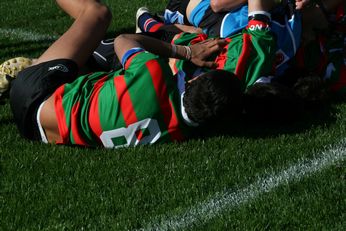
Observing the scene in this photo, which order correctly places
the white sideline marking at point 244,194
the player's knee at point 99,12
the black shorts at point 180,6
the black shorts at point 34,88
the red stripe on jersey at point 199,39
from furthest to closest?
the black shorts at point 180,6 → the red stripe on jersey at point 199,39 → the player's knee at point 99,12 → the black shorts at point 34,88 → the white sideline marking at point 244,194

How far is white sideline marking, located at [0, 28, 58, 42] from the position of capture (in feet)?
24.8

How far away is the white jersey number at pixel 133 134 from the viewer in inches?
181

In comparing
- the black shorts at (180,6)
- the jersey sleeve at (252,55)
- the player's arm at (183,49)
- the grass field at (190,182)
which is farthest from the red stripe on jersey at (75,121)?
the black shorts at (180,6)

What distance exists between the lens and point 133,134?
15.3ft

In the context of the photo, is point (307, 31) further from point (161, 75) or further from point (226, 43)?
point (161, 75)

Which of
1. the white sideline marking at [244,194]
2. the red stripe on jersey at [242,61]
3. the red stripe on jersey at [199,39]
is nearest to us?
the white sideline marking at [244,194]

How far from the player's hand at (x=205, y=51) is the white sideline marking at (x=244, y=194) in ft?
3.52

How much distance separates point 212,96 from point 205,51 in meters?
0.93

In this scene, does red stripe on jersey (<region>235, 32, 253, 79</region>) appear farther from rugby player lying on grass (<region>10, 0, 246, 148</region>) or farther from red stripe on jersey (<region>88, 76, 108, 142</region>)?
red stripe on jersey (<region>88, 76, 108, 142</region>)

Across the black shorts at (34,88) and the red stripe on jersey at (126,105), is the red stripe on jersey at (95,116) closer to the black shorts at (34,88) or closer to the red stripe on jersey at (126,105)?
the red stripe on jersey at (126,105)

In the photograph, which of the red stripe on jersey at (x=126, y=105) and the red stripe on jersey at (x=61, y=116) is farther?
the red stripe on jersey at (x=61, y=116)

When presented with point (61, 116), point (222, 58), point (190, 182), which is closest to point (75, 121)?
point (61, 116)

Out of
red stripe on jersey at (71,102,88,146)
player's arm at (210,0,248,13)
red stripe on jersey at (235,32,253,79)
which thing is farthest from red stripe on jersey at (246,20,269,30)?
red stripe on jersey at (71,102,88,146)

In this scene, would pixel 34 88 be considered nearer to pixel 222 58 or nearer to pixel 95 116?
pixel 95 116
